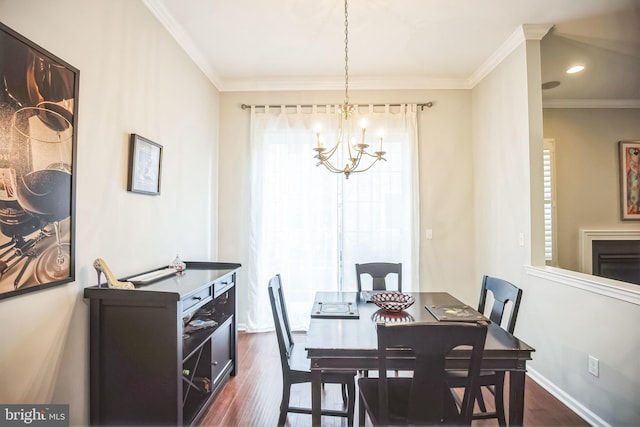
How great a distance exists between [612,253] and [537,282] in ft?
7.54

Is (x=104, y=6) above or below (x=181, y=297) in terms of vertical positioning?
above

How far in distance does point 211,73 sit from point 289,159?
4.09 ft

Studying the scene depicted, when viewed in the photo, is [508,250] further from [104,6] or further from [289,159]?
[104,6]

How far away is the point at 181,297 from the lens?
1.71 m

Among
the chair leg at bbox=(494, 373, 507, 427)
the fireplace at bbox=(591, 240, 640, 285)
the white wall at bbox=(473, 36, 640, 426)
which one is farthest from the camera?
the fireplace at bbox=(591, 240, 640, 285)

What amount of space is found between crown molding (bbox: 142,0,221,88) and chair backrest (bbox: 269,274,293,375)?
2159 mm

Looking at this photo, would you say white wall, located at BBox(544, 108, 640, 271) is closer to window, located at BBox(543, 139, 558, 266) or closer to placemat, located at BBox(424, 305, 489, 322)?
window, located at BBox(543, 139, 558, 266)

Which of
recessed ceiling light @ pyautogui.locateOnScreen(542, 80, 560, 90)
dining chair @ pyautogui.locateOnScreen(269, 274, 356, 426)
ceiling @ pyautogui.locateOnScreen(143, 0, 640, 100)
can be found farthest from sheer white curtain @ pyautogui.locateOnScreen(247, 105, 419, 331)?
dining chair @ pyautogui.locateOnScreen(269, 274, 356, 426)

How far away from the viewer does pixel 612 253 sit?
159 inches

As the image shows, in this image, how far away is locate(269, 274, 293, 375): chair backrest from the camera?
192 cm

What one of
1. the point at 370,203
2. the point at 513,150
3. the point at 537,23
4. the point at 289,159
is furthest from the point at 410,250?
the point at 537,23

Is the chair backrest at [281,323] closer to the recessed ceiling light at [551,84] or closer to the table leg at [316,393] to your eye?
the table leg at [316,393]

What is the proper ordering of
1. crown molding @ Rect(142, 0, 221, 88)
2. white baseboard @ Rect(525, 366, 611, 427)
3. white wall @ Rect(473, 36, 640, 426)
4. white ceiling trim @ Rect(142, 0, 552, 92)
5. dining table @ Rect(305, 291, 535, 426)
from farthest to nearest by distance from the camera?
1. white ceiling trim @ Rect(142, 0, 552, 92)
2. crown molding @ Rect(142, 0, 221, 88)
3. white baseboard @ Rect(525, 366, 611, 427)
4. white wall @ Rect(473, 36, 640, 426)
5. dining table @ Rect(305, 291, 535, 426)

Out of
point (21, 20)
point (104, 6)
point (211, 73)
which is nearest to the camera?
point (21, 20)
